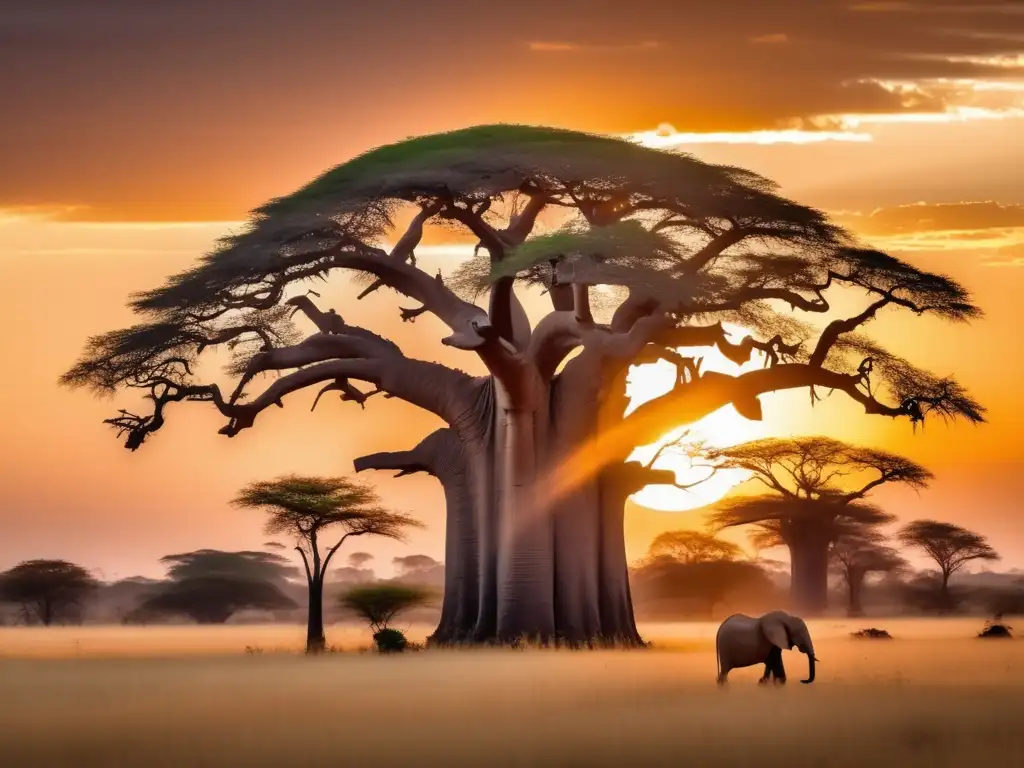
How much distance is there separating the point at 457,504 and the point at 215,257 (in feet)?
19.1

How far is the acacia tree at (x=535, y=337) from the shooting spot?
93.7 ft

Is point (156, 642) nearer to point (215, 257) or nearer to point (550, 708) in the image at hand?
point (215, 257)

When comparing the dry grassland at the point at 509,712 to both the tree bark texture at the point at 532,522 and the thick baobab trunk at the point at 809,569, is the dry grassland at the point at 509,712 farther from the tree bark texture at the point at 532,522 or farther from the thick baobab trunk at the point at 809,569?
the thick baobab trunk at the point at 809,569

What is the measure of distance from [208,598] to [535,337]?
114ft

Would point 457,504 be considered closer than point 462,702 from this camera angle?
No

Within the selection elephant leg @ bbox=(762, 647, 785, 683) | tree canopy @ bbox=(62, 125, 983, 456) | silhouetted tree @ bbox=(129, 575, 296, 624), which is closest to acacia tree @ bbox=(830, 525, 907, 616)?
silhouetted tree @ bbox=(129, 575, 296, 624)

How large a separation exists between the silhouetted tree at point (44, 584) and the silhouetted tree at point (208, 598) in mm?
3918

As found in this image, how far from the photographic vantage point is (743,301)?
1113 inches

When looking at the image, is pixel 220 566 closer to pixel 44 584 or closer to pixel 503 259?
pixel 44 584

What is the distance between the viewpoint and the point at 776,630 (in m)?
20.0

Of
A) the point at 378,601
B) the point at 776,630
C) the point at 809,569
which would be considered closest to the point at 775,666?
the point at 776,630

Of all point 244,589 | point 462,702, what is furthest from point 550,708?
point 244,589

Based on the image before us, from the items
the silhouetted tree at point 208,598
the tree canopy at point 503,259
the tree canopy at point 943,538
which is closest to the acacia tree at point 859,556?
the tree canopy at point 943,538

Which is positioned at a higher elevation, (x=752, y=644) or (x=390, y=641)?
(x=390, y=641)
